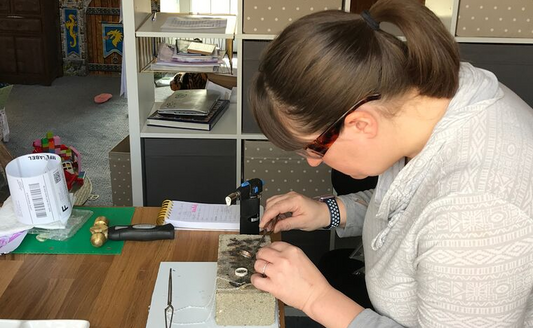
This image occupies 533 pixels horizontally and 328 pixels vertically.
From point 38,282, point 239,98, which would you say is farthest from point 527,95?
point 38,282

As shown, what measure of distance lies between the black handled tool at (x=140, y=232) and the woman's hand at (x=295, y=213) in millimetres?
212

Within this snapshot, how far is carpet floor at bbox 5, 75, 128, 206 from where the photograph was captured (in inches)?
147

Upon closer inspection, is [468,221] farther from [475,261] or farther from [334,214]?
[334,214]

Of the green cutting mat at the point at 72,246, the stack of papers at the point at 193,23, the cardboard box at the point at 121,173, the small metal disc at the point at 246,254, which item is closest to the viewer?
the small metal disc at the point at 246,254

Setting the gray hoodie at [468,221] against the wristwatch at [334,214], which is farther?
the wristwatch at [334,214]

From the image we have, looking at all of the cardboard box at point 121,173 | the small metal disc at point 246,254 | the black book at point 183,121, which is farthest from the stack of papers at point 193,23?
the small metal disc at point 246,254

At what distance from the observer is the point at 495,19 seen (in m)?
1.96

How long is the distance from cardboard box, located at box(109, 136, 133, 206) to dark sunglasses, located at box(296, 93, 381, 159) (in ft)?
4.94

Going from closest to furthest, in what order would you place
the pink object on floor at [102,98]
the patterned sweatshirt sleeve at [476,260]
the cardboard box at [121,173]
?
1. the patterned sweatshirt sleeve at [476,260]
2. the cardboard box at [121,173]
3. the pink object on floor at [102,98]

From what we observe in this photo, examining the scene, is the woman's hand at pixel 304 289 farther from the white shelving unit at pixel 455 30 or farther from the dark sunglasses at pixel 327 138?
the white shelving unit at pixel 455 30

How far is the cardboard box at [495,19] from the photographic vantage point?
76.4 inches

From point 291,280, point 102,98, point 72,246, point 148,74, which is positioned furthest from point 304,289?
point 102,98

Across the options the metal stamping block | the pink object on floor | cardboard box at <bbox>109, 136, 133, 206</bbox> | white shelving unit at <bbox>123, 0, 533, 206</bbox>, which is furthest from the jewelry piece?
the pink object on floor

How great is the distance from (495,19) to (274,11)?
72cm
